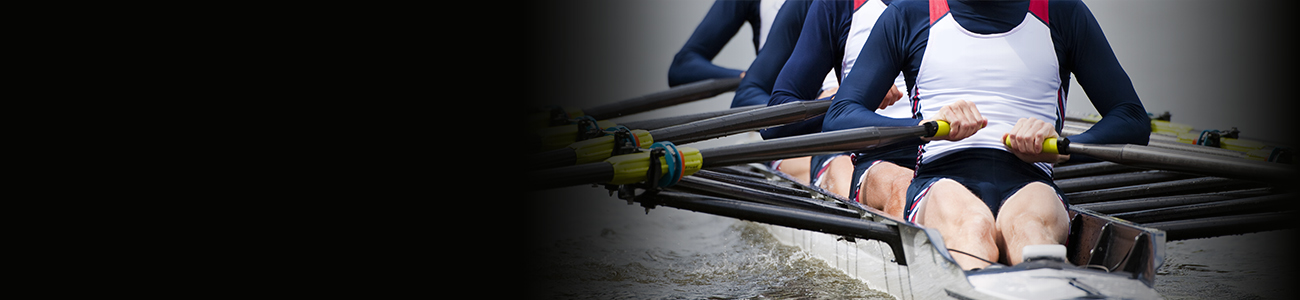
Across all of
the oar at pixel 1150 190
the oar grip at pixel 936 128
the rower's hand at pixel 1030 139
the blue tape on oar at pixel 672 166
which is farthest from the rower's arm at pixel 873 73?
the oar at pixel 1150 190

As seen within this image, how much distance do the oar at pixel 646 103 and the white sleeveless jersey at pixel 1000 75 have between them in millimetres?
744

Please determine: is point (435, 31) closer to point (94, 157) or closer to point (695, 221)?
point (94, 157)

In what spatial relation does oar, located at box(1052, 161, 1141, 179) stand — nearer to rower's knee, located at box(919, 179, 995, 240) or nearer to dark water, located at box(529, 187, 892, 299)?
dark water, located at box(529, 187, 892, 299)

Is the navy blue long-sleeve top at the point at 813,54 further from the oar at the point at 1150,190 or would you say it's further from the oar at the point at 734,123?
the oar at the point at 1150,190

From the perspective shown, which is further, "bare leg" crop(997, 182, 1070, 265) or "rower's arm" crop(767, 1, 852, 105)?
"rower's arm" crop(767, 1, 852, 105)

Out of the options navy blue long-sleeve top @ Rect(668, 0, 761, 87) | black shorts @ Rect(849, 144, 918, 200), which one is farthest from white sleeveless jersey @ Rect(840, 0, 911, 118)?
navy blue long-sleeve top @ Rect(668, 0, 761, 87)

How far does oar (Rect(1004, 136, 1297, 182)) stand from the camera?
1000mm

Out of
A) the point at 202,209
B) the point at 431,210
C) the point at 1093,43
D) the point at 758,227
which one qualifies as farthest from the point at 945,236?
the point at 758,227

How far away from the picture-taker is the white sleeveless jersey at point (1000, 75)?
4.49 feet

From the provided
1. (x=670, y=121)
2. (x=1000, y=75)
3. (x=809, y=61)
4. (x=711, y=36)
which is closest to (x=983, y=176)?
(x=1000, y=75)

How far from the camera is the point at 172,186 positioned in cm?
47

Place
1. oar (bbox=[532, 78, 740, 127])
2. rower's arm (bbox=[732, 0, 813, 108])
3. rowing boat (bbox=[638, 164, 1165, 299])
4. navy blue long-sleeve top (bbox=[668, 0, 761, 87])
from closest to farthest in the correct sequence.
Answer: rowing boat (bbox=[638, 164, 1165, 299]), oar (bbox=[532, 78, 740, 127]), rower's arm (bbox=[732, 0, 813, 108]), navy blue long-sleeve top (bbox=[668, 0, 761, 87])

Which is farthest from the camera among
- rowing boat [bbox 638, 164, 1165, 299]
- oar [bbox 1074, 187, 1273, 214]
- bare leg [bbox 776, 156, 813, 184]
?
bare leg [bbox 776, 156, 813, 184]

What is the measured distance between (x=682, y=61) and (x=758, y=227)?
2.17 feet
